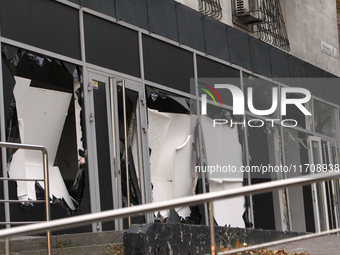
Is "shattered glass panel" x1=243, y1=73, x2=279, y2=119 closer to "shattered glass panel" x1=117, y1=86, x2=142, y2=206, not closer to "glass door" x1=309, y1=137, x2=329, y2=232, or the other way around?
"glass door" x1=309, y1=137, x2=329, y2=232

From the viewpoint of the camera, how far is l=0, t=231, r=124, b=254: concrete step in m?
5.54

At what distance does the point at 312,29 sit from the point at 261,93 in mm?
4554

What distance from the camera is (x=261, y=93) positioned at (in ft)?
41.4

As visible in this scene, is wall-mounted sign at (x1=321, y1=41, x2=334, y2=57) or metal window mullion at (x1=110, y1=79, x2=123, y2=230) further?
wall-mounted sign at (x1=321, y1=41, x2=334, y2=57)

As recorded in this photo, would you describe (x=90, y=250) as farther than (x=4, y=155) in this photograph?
No

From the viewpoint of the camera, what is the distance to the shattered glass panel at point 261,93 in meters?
12.1

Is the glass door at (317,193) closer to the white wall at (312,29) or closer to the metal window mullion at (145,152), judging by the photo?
the white wall at (312,29)

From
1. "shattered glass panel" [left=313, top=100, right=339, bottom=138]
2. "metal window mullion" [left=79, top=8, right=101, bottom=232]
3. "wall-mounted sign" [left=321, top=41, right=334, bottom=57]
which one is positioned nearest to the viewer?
"metal window mullion" [left=79, top=8, right=101, bottom=232]

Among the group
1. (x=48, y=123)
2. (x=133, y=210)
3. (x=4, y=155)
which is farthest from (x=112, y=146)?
(x=133, y=210)

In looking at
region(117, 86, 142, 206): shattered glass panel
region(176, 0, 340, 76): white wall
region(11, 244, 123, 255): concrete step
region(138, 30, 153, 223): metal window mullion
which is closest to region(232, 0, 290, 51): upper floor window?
region(176, 0, 340, 76): white wall

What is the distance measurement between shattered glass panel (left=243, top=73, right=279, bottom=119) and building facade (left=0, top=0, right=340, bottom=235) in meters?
0.03

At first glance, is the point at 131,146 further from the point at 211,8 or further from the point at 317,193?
the point at 317,193

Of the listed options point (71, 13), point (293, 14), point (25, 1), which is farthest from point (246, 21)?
point (25, 1)

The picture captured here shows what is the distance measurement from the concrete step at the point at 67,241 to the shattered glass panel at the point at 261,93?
6.36 metres
